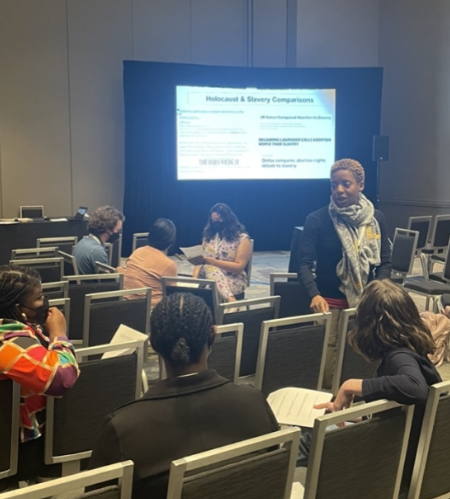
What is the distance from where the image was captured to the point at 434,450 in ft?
5.82

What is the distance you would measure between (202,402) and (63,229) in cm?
637

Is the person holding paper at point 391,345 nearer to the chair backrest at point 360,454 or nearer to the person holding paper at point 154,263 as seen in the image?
the chair backrest at point 360,454

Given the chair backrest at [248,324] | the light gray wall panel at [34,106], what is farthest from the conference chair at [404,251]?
the light gray wall panel at [34,106]

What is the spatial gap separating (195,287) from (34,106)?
712 centimetres

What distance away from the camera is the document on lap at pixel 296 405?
1993mm

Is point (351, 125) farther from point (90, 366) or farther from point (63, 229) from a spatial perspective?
point (90, 366)

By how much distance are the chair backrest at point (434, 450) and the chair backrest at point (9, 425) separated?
122cm

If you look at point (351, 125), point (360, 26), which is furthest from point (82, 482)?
point (360, 26)

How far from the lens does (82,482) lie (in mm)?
1140

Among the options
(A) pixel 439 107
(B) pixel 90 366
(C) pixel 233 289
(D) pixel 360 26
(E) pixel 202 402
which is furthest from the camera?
(D) pixel 360 26

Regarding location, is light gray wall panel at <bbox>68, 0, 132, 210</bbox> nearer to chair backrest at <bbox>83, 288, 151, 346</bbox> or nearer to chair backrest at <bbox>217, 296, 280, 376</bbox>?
chair backrest at <bbox>83, 288, 151, 346</bbox>

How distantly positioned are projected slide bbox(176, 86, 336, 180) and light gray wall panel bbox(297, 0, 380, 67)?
3.27ft

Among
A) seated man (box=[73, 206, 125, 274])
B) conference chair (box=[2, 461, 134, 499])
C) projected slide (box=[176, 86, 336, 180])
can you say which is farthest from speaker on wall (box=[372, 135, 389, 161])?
conference chair (box=[2, 461, 134, 499])

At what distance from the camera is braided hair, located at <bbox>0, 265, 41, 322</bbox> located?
6.82ft
